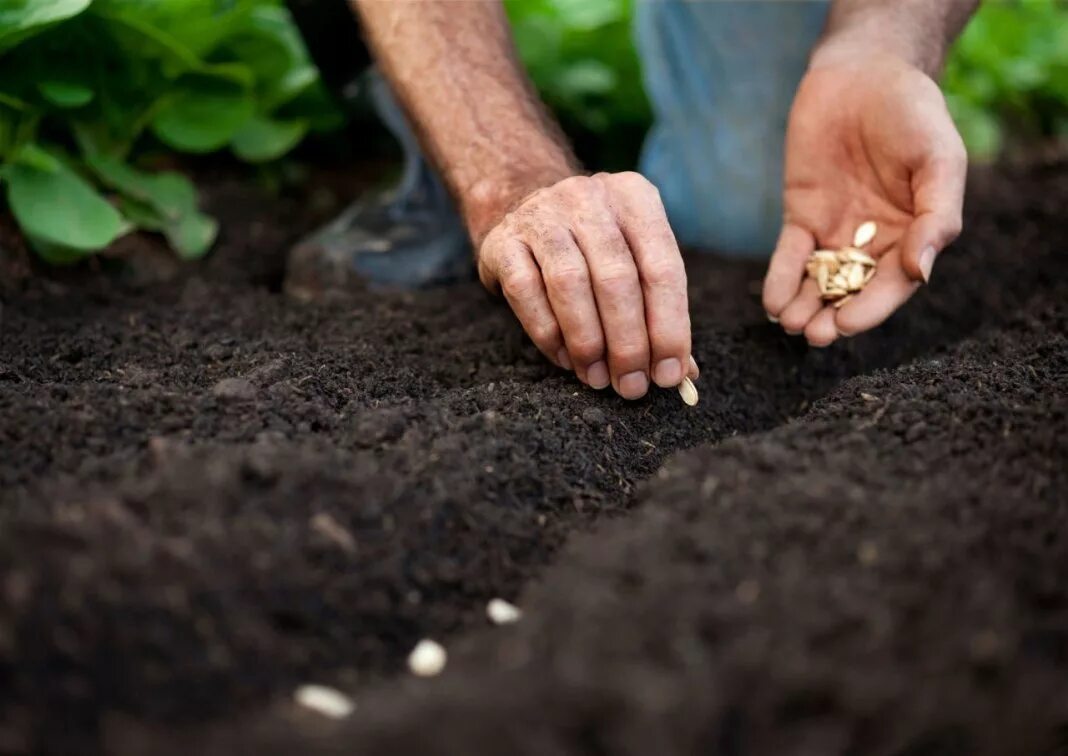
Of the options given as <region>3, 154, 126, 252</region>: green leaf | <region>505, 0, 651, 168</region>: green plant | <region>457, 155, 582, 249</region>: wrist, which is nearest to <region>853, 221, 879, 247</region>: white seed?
<region>457, 155, 582, 249</region>: wrist

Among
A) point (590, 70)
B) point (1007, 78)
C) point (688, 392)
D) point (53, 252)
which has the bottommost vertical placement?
point (1007, 78)

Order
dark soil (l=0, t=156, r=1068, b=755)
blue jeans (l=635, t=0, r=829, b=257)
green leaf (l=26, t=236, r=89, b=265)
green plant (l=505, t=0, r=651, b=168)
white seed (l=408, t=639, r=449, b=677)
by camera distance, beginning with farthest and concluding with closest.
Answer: green plant (l=505, t=0, r=651, b=168)
blue jeans (l=635, t=0, r=829, b=257)
green leaf (l=26, t=236, r=89, b=265)
white seed (l=408, t=639, r=449, b=677)
dark soil (l=0, t=156, r=1068, b=755)

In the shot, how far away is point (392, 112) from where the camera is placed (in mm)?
2307

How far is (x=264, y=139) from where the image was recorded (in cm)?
230

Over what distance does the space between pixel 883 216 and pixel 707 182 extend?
27.5 inches

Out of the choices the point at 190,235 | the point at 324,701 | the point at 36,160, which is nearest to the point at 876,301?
the point at 324,701

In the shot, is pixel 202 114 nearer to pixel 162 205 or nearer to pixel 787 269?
pixel 162 205

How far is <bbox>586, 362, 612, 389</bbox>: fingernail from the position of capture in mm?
1364

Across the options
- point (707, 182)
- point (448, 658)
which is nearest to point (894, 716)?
point (448, 658)

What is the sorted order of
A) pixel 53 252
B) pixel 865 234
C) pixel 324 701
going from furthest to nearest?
pixel 53 252
pixel 865 234
pixel 324 701

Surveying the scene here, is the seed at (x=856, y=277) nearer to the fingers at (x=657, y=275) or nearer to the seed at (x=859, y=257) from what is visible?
the seed at (x=859, y=257)

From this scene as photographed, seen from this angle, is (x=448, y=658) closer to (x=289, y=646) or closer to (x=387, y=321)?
(x=289, y=646)

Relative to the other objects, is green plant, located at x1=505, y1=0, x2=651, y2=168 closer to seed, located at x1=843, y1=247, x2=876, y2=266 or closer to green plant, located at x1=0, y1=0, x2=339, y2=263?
green plant, located at x1=0, y1=0, x2=339, y2=263

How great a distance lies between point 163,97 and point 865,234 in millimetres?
1459
